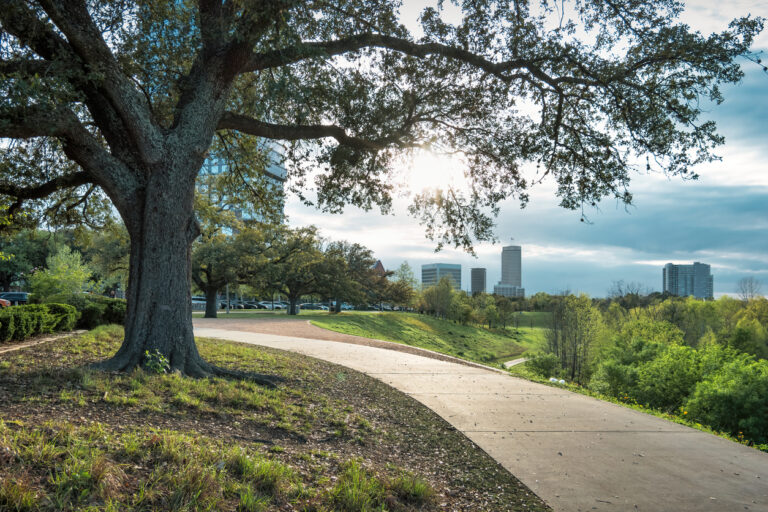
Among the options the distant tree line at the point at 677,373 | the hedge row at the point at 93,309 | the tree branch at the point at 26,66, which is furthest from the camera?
the hedge row at the point at 93,309

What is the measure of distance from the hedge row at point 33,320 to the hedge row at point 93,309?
0.89 m

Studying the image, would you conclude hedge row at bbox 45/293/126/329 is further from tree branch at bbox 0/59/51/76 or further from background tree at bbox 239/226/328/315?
background tree at bbox 239/226/328/315

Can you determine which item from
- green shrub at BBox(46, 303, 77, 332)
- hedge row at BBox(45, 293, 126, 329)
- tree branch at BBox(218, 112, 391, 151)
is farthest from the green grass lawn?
hedge row at BBox(45, 293, 126, 329)

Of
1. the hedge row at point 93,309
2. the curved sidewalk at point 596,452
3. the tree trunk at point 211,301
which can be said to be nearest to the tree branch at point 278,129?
the curved sidewalk at point 596,452

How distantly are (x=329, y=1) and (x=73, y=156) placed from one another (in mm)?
5163

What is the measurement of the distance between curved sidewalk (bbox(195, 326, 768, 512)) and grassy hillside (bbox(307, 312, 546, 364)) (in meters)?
19.3

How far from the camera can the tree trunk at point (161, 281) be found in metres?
7.10

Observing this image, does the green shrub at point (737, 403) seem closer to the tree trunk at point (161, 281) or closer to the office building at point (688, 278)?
the tree trunk at point (161, 281)

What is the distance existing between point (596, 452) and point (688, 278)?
136130 millimetres

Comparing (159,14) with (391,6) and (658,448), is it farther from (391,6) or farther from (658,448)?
(658,448)

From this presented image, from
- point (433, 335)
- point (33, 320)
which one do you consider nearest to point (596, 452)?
point (33, 320)

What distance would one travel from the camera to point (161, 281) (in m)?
7.21

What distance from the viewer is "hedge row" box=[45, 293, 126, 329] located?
13211 millimetres

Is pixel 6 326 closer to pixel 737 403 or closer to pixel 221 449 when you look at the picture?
pixel 221 449
